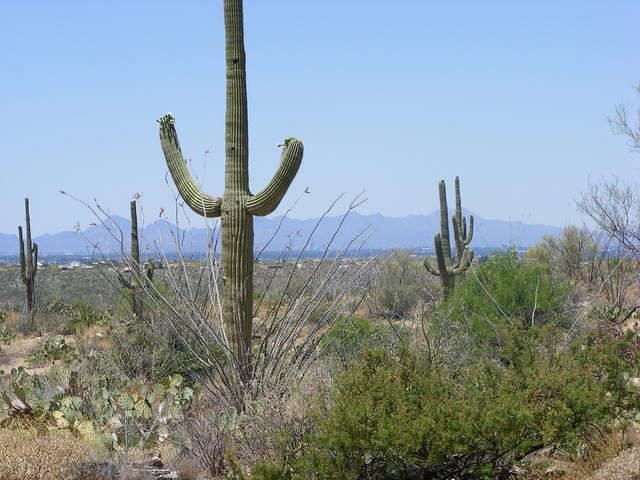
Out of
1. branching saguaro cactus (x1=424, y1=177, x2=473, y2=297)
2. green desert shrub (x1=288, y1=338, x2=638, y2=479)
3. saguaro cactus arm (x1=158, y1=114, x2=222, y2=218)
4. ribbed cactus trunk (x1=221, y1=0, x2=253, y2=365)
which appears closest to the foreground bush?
green desert shrub (x1=288, y1=338, x2=638, y2=479)

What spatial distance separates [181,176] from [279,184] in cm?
134

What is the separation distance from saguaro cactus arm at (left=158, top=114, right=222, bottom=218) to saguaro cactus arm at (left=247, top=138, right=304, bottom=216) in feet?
1.55

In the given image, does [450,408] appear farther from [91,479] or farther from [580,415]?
[91,479]

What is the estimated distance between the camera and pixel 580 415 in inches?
261

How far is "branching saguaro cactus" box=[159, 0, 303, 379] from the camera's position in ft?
28.4

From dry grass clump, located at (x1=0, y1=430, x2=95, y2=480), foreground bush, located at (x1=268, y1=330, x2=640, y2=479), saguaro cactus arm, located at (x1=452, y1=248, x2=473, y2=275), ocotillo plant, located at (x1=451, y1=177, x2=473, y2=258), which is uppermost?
ocotillo plant, located at (x1=451, y1=177, x2=473, y2=258)

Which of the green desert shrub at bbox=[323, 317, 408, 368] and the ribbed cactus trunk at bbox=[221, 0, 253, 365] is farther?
the green desert shrub at bbox=[323, 317, 408, 368]

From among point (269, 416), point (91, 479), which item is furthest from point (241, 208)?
point (91, 479)

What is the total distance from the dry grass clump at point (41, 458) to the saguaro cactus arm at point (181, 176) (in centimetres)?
278

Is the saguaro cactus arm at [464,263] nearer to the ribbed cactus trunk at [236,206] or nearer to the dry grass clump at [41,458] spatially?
the ribbed cactus trunk at [236,206]

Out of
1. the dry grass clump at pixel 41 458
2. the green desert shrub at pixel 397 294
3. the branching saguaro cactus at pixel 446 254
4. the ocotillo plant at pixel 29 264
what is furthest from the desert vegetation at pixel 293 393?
the ocotillo plant at pixel 29 264

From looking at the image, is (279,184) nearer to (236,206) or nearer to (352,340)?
(236,206)

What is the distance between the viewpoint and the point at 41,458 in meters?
6.90

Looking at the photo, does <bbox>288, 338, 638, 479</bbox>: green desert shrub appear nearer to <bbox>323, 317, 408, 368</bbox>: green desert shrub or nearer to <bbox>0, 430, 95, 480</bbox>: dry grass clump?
<bbox>0, 430, 95, 480</bbox>: dry grass clump
